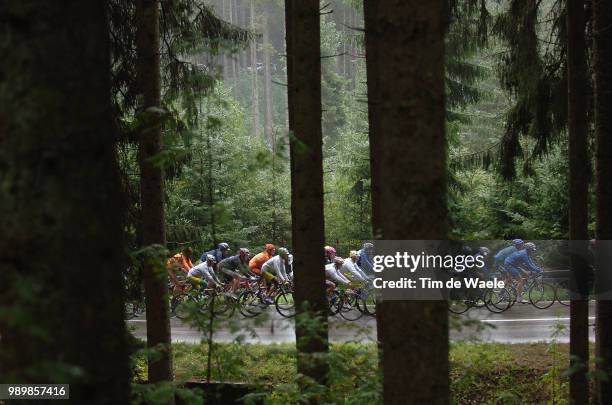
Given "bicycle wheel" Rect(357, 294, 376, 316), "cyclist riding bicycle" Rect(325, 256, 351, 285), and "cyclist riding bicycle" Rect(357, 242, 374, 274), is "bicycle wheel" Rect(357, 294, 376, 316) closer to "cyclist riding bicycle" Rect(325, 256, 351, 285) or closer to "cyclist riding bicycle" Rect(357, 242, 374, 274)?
"cyclist riding bicycle" Rect(357, 242, 374, 274)

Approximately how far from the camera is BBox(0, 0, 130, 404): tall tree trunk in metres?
1.76

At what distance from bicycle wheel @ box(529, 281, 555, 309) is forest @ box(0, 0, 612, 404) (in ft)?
0.19

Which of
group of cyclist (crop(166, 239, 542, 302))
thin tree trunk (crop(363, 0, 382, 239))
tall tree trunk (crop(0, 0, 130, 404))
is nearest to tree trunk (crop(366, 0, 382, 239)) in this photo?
thin tree trunk (crop(363, 0, 382, 239))

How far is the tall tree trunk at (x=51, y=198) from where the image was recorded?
5.77ft

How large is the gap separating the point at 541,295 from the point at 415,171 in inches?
618

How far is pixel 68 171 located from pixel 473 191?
2246cm

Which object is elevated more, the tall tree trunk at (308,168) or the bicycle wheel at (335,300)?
the tall tree trunk at (308,168)

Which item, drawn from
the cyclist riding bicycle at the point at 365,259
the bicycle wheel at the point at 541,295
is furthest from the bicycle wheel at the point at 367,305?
the bicycle wheel at the point at 541,295

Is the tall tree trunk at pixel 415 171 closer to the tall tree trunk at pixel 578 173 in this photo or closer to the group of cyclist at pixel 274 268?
the tall tree trunk at pixel 578 173

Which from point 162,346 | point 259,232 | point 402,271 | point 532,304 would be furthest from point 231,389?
point 259,232

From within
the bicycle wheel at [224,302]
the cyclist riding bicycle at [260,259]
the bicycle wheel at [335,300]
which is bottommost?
the bicycle wheel at [335,300]

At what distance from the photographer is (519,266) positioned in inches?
661

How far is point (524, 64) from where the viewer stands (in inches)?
360

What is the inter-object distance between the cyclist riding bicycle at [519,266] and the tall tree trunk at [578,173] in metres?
8.97
